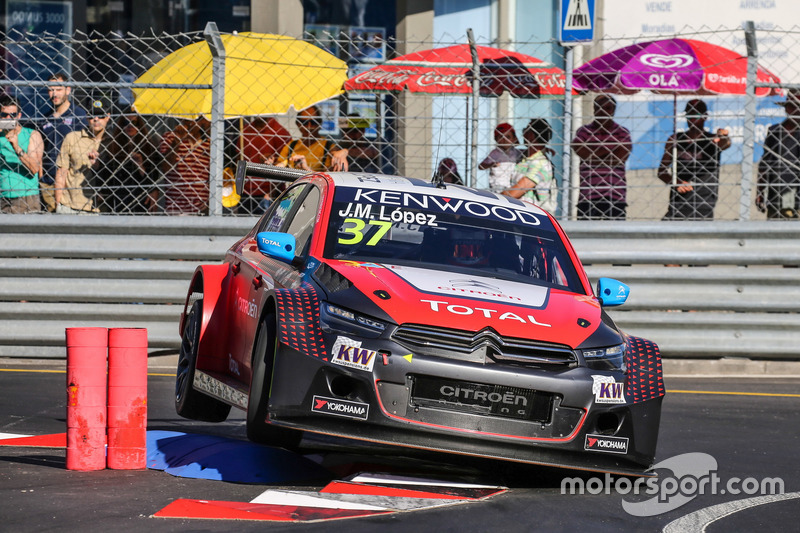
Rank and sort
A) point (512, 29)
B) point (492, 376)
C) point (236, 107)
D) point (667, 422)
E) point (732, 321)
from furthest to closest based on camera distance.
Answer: point (512, 29), point (236, 107), point (732, 321), point (667, 422), point (492, 376)

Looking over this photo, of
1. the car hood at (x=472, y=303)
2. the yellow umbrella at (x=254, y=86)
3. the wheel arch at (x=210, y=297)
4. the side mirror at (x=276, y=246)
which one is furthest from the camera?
the yellow umbrella at (x=254, y=86)

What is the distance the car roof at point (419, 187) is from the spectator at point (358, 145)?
12.3 feet

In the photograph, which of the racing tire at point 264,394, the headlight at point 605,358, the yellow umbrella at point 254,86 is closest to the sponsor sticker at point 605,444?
the headlight at point 605,358

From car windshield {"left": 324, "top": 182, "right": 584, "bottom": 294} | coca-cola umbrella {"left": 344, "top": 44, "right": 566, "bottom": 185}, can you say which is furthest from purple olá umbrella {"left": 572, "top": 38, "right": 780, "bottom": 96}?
car windshield {"left": 324, "top": 182, "right": 584, "bottom": 294}

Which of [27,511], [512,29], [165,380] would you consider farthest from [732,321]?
[512,29]

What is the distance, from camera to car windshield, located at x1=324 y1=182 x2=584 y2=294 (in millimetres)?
7027

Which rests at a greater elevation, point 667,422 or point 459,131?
point 459,131

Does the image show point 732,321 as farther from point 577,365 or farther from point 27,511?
point 27,511

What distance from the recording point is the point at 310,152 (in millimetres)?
12469

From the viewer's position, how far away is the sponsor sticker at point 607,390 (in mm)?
6148

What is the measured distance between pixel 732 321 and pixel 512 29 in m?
9.26

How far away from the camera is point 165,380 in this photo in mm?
10594

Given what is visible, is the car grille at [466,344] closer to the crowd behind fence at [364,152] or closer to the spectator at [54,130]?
the crowd behind fence at [364,152]

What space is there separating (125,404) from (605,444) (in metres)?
2.37
